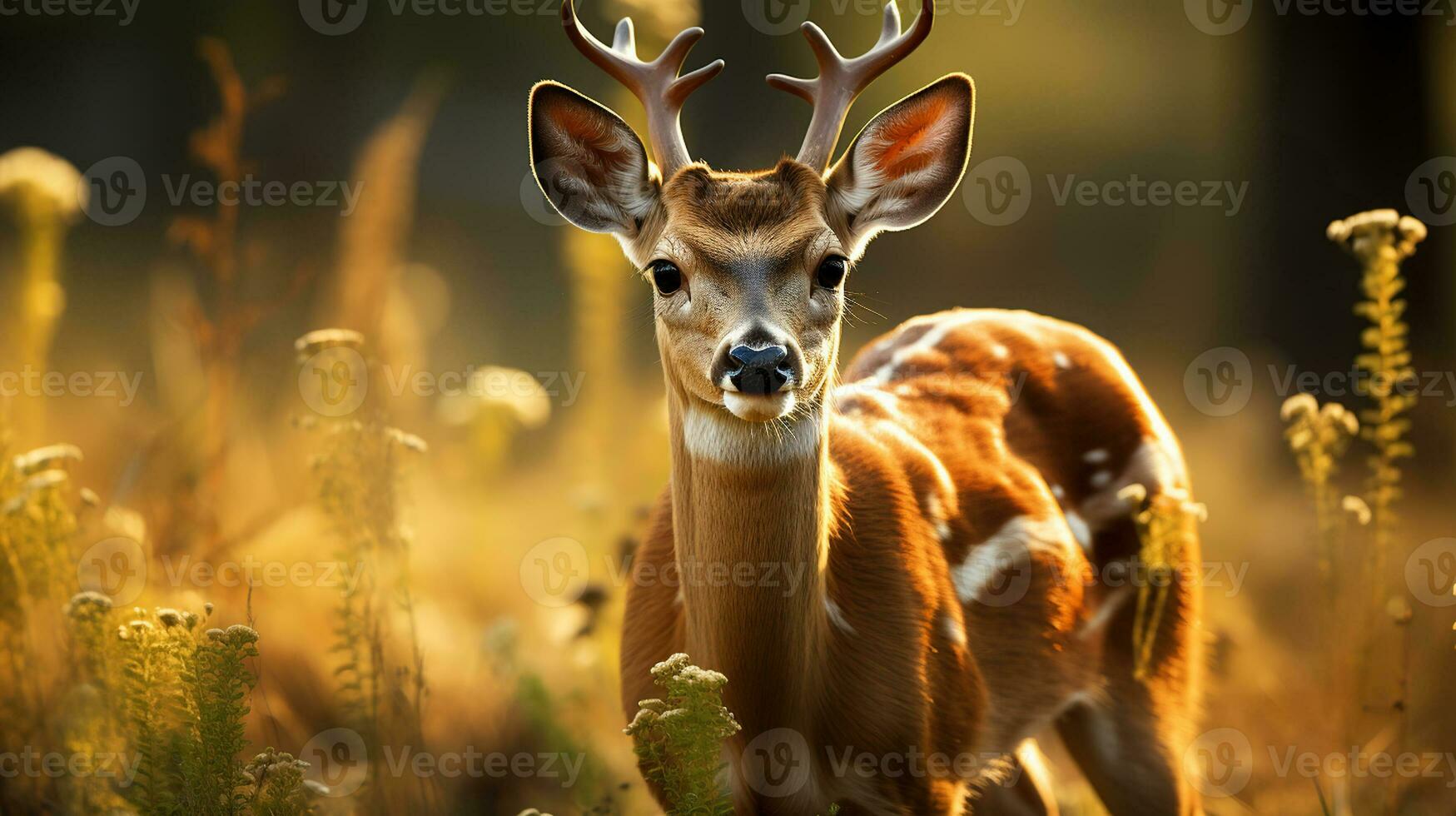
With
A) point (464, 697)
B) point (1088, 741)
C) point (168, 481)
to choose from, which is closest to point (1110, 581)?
point (1088, 741)

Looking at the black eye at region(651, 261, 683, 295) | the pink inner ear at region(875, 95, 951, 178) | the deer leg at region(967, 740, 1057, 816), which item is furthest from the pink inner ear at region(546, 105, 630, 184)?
the deer leg at region(967, 740, 1057, 816)

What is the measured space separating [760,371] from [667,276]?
576 mm

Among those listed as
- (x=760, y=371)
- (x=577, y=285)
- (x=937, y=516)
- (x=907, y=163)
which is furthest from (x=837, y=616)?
(x=577, y=285)

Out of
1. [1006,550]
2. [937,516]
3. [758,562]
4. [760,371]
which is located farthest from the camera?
[1006,550]

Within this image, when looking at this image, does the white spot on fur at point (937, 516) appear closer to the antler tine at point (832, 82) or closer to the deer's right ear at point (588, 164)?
the antler tine at point (832, 82)

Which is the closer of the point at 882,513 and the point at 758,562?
the point at 758,562

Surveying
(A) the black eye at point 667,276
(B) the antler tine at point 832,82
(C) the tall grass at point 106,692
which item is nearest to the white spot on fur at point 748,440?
(A) the black eye at point 667,276

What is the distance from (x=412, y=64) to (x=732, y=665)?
780cm

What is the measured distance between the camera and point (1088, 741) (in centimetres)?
462

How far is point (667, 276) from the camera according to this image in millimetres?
3676

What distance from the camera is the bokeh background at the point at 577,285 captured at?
4.80 metres

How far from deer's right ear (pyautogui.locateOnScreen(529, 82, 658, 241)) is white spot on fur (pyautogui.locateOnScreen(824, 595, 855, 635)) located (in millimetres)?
1205

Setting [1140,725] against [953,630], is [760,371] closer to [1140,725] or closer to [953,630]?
[953,630]

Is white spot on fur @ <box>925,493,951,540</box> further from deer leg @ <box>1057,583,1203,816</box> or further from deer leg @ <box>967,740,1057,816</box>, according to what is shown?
deer leg @ <box>967,740,1057,816</box>
